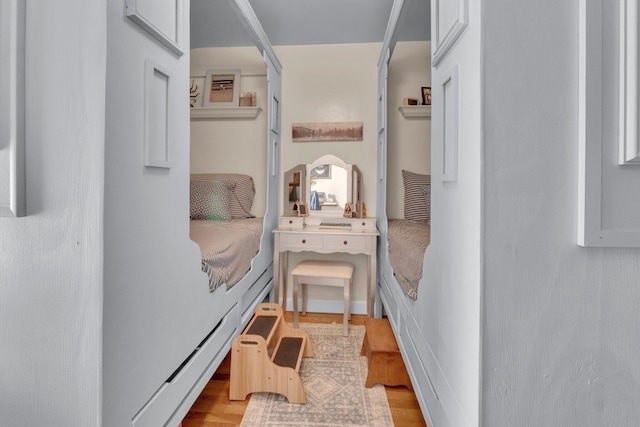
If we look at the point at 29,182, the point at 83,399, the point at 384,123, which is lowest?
the point at 83,399

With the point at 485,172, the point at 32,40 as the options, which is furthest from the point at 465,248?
the point at 32,40

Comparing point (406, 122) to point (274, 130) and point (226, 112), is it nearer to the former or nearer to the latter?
point (274, 130)

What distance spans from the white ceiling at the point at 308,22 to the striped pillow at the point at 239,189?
121cm

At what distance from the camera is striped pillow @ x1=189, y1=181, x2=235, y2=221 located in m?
2.69

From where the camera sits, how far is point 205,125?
127 inches

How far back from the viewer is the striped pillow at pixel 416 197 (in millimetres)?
2805

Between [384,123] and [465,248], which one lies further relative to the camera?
[384,123]

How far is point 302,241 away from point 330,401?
1.34m

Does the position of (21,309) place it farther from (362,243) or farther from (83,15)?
(362,243)

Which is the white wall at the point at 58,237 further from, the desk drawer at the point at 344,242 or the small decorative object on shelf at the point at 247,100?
the small decorative object on shelf at the point at 247,100

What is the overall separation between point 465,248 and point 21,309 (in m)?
1.17

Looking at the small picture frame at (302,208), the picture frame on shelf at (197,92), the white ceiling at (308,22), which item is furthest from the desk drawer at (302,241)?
the white ceiling at (308,22)

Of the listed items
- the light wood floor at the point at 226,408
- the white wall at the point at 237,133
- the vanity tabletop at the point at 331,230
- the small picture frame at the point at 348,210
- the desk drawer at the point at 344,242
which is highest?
the white wall at the point at 237,133

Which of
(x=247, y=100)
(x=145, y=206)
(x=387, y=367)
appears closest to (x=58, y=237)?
(x=145, y=206)
